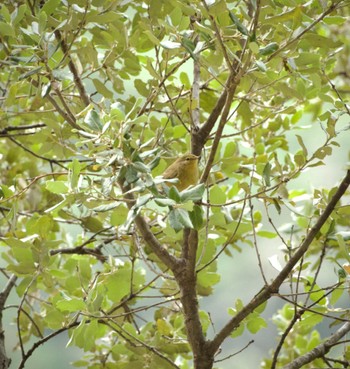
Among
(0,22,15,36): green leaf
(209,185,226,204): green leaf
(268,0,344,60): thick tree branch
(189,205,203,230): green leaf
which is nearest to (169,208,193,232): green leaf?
(189,205,203,230): green leaf

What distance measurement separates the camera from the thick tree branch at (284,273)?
158 cm

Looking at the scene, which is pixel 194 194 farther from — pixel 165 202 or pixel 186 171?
pixel 186 171

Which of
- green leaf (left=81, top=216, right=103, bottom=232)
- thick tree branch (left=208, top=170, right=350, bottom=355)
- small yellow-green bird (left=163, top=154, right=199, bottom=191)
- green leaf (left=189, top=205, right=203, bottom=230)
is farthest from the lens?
green leaf (left=81, top=216, right=103, bottom=232)

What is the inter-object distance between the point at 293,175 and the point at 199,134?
277 millimetres

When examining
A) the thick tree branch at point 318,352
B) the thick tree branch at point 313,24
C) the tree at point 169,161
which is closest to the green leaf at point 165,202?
the tree at point 169,161

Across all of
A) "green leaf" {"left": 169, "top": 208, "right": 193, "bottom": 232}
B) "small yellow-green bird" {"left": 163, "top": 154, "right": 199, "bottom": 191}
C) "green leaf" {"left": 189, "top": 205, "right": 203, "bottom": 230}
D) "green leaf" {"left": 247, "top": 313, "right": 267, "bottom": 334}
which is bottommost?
"green leaf" {"left": 169, "top": 208, "right": 193, "bottom": 232}

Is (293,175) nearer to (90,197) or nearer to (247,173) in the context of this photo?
(90,197)

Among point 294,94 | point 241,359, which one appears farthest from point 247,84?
point 241,359

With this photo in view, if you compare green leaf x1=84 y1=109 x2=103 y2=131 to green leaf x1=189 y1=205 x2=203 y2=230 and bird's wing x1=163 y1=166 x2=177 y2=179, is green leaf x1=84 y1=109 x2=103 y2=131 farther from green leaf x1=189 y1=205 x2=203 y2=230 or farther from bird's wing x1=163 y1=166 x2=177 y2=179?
bird's wing x1=163 y1=166 x2=177 y2=179

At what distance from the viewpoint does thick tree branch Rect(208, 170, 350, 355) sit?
5.17 ft

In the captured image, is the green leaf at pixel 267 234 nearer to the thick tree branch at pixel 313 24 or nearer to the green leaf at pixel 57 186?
the thick tree branch at pixel 313 24

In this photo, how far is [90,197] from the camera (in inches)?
57.1

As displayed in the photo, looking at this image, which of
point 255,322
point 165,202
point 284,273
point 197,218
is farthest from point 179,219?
point 255,322

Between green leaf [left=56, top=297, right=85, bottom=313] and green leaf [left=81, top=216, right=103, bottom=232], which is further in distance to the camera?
green leaf [left=81, top=216, right=103, bottom=232]
